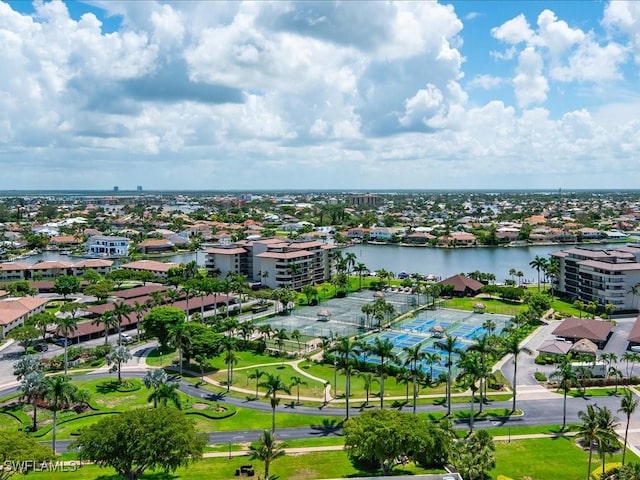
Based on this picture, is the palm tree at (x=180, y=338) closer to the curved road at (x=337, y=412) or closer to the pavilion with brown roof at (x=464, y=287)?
the curved road at (x=337, y=412)

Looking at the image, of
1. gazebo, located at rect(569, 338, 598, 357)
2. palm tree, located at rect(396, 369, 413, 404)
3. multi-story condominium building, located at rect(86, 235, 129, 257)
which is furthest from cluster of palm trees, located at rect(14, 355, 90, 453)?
multi-story condominium building, located at rect(86, 235, 129, 257)

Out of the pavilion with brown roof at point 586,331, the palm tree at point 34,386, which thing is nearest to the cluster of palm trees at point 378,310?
the pavilion with brown roof at point 586,331

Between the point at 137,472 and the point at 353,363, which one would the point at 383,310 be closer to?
the point at 353,363

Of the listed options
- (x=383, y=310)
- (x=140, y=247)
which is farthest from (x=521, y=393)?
(x=140, y=247)

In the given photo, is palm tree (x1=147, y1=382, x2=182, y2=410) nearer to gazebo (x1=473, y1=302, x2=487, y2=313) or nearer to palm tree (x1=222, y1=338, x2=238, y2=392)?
palm tree (x1=222, y1=338, x2=238, y2=392)

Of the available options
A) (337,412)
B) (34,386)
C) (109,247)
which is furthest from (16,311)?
(109,247)

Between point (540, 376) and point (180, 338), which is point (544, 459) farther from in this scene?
point (180, 338)
